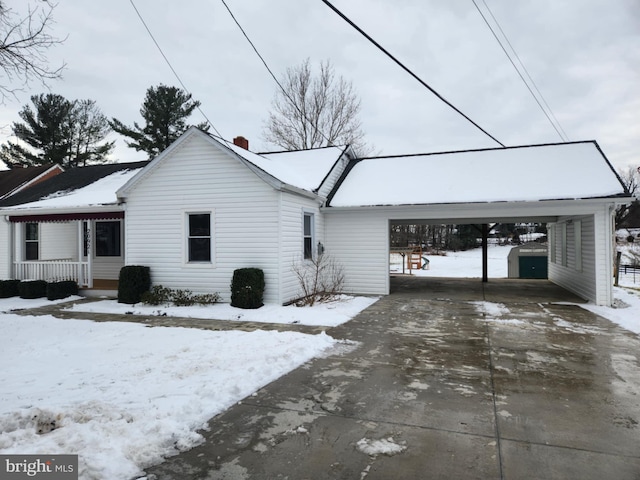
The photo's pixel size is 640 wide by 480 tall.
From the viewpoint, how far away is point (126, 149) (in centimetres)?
3438

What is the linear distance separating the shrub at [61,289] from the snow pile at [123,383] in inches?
163

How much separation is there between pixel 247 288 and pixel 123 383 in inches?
201

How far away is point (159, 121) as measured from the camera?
31.4 meters

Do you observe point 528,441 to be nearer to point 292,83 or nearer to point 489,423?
point 489,423

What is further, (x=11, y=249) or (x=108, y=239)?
(x=108, y=239)

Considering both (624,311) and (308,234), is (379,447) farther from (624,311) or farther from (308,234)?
(624,311)

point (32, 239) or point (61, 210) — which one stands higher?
point (61, 210)

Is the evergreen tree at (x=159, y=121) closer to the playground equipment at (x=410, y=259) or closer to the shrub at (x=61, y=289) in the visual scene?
the playground equipment at (x=410, y=259)

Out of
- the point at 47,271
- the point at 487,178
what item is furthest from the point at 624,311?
the point at 47,271

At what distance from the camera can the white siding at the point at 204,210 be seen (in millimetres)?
10375

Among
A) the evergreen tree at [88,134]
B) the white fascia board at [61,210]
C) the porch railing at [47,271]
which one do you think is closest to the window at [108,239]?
the porch railing at [47,271]

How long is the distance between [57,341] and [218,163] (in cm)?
572

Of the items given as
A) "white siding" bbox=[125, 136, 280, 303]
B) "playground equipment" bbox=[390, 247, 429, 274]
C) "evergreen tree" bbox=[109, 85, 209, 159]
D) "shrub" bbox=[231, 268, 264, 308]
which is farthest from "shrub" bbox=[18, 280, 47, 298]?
"evergreen tree" bbox=[109, 85, 209, 159]

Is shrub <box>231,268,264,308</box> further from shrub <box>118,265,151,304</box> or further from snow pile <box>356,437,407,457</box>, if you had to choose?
snow pile <box>356,437,407,457</box>
